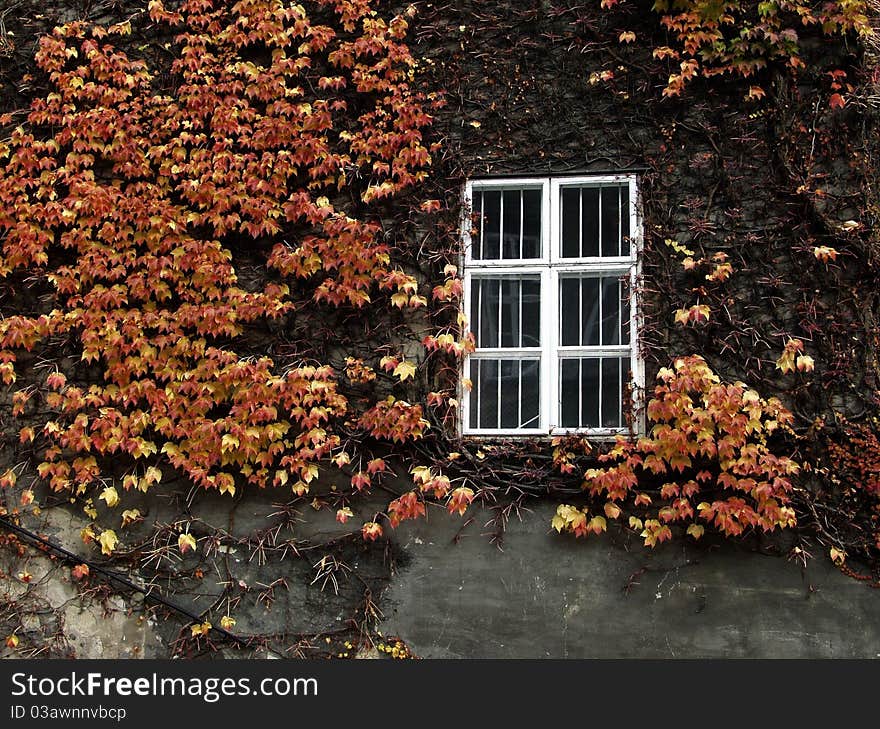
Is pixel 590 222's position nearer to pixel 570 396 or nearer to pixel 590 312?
pixel 590 312

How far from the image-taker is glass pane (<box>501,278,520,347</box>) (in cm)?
615

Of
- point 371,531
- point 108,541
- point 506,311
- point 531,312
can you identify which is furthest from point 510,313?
point 108,541

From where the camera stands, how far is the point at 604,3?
6.20 metres

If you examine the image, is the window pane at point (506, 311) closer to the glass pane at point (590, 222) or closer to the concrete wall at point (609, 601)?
the glass pane at point (590, 222)

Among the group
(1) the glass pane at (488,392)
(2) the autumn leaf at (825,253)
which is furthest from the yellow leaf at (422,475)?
(2) the autumn leaf at (825,253)

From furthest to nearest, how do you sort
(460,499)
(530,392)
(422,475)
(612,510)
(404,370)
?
1. (530,392)
2. (404,370)
3. (422,475)
4. (460,499)
5. (612,510)

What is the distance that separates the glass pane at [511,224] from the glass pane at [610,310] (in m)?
0.63

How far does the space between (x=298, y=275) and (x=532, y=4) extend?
8.05 ft

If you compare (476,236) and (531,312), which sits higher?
(476,236)

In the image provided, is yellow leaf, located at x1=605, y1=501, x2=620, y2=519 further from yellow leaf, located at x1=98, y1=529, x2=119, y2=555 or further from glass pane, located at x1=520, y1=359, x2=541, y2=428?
yellow leaf, located at x1=98, y1=529, x2=119, y2=555

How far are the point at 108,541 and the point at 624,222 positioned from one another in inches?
156

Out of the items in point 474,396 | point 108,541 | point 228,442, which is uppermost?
point 474,396

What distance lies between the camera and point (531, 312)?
20.2 ft

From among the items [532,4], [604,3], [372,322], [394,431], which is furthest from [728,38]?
[394,431]
